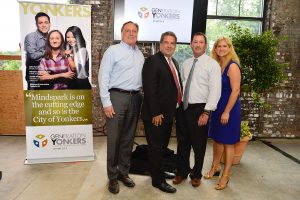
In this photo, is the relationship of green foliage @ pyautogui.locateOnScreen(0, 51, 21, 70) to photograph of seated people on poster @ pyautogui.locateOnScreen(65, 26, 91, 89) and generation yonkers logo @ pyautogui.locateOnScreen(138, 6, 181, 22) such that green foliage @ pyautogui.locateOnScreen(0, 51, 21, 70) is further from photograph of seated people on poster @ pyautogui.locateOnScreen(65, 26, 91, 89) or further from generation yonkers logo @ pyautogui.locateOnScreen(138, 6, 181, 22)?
generation yonkers logo @ pyautogui.locateOnScreen(138, 6, 181, 22)

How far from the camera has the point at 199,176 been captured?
9.46 feet

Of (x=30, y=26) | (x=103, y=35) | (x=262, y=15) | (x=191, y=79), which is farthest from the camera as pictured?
(x=262, y=15)

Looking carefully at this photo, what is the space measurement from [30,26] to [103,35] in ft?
4.42

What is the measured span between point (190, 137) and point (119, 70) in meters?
1.00

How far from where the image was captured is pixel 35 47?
10.4 feet

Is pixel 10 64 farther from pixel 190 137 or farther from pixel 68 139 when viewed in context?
pixel 190 137

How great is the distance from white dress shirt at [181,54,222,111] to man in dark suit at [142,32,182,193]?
0.17 metres

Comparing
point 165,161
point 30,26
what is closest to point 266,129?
point 165,161

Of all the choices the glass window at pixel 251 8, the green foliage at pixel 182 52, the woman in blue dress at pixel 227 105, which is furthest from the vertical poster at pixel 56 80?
the glass window at pixel 251 8

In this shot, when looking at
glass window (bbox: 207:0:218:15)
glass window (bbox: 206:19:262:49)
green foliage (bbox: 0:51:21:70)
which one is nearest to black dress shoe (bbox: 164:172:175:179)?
glass window (bbox: 206:19:262:49)

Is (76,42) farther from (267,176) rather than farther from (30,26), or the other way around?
(267,176)

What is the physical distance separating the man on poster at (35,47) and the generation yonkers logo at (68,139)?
67 cm

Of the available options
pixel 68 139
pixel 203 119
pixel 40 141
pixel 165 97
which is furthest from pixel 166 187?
pixel 40 141

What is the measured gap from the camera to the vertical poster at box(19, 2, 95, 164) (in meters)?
3.17
